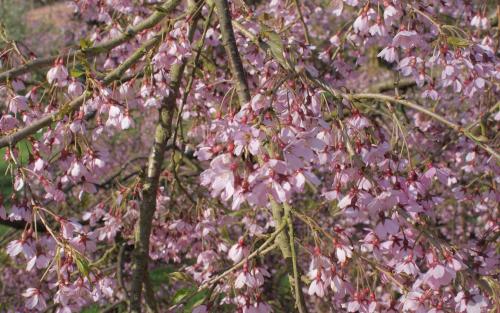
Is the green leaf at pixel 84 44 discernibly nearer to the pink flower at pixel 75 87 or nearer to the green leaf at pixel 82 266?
the pink flower at pixel 75 87

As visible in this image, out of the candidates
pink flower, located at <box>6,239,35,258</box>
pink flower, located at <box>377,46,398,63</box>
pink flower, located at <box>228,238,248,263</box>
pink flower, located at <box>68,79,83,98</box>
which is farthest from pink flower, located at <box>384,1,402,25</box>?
pink flower, located at <box>6,239,35,258</box>

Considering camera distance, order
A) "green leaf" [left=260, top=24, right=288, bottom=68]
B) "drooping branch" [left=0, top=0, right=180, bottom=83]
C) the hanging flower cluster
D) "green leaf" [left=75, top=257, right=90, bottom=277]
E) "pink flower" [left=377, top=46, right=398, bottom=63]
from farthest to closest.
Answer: "pink flower" [left=377, top=46, right=398, bottom=63]
"drooping branch" [left=0, top=0, right=180, bottom=83]
"green leaf" [left=260, top=24, right=288, bottom=68]
"green leaf" [left=75, top=257, right=90, bottom=277]
the hanging flower cluster

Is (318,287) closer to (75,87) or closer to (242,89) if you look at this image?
(242,89)

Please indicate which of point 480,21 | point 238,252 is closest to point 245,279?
point 238,252

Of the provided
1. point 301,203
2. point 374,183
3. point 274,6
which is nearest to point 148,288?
point 374,183

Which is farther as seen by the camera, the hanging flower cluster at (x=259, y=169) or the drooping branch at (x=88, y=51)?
the drooping branch at (x=88, y=51)

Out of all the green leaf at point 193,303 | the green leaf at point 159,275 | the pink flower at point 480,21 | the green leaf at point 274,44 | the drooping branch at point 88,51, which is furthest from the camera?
the green leaf at point 159,275

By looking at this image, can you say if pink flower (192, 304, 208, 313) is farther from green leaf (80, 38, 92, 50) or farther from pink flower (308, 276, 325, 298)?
green leaf (80, 38, 92, 50)

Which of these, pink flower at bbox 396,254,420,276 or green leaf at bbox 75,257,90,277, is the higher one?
green leaf at bbox 75,257,90,277

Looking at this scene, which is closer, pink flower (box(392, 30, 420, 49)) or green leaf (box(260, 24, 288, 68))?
green leaf (box(260, 24, 288, 68))

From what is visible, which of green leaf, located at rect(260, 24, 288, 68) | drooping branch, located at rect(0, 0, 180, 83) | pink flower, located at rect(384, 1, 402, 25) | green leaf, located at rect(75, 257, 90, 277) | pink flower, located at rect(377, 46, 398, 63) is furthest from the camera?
pink flower, located at rect(377, 46, 398, 63)

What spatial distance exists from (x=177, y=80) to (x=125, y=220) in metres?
1.07

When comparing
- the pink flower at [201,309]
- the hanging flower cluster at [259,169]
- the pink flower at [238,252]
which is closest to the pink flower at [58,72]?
the hanging flower cluster at [259,169]

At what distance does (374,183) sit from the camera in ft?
6.18
